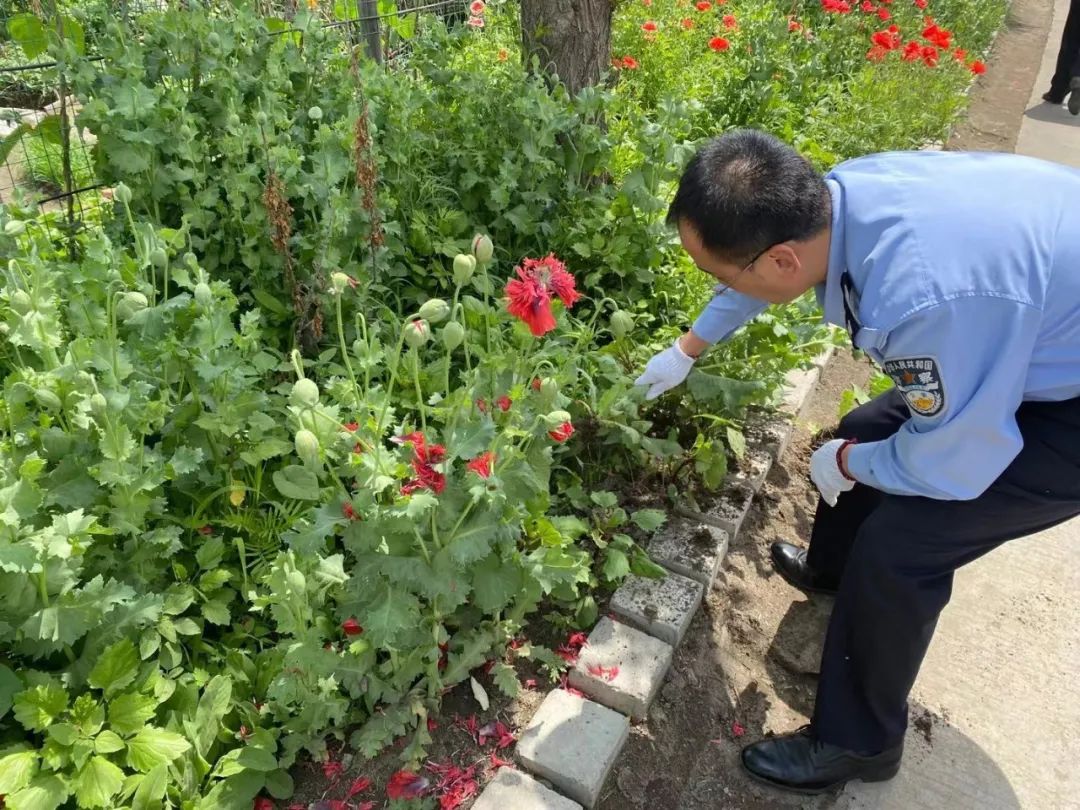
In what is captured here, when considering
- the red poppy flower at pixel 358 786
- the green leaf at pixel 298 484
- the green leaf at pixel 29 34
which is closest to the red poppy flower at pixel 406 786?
the red poppy flower at pixel 358 786

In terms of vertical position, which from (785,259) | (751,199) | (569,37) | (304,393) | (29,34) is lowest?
(304,393)

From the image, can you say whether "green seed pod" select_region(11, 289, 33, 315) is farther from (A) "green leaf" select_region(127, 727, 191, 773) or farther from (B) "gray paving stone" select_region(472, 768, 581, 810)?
(B) "gray paving stone" select_region(472, 768, 581, 810)

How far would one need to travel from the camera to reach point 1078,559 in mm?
2543

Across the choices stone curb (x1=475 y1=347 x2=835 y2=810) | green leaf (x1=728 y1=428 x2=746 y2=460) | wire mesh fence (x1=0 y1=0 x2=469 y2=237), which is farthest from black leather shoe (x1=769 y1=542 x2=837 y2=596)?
wire mesh fence (x1=0 y1=0 x2=469 y2=237)

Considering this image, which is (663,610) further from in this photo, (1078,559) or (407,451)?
(1078,559)

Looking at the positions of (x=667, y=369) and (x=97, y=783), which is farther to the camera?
(x=667, y=369)

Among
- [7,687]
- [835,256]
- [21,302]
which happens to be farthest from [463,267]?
[7,687]

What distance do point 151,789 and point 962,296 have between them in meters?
1.72

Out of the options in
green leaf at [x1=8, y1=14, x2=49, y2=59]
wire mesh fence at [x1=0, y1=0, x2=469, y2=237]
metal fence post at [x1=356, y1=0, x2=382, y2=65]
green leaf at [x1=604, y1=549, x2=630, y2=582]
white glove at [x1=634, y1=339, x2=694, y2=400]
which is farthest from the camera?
metal fence post at [x1=356, y1=0, x2=382, y2=65]

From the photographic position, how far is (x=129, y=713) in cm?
153

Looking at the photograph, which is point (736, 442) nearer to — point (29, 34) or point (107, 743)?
point (107, 743)

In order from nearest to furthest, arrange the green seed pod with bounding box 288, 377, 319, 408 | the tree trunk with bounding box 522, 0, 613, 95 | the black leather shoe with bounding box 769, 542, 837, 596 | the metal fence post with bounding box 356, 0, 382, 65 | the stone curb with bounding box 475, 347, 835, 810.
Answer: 1. the green seed pod with bounding box 288, 377, 319, 408
2. the stone curb with bounding box 475, 347, 835, 810
3. the black leather shoe with bounding box 769, 542, 837, 596
4. the tree trunk with bounding box 522, 0, 613, 95
5. the metal fence post with bounding box 356, 0, 382, 65

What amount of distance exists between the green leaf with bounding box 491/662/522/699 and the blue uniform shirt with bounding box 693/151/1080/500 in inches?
35.6

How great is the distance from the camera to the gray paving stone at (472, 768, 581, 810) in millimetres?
1611
